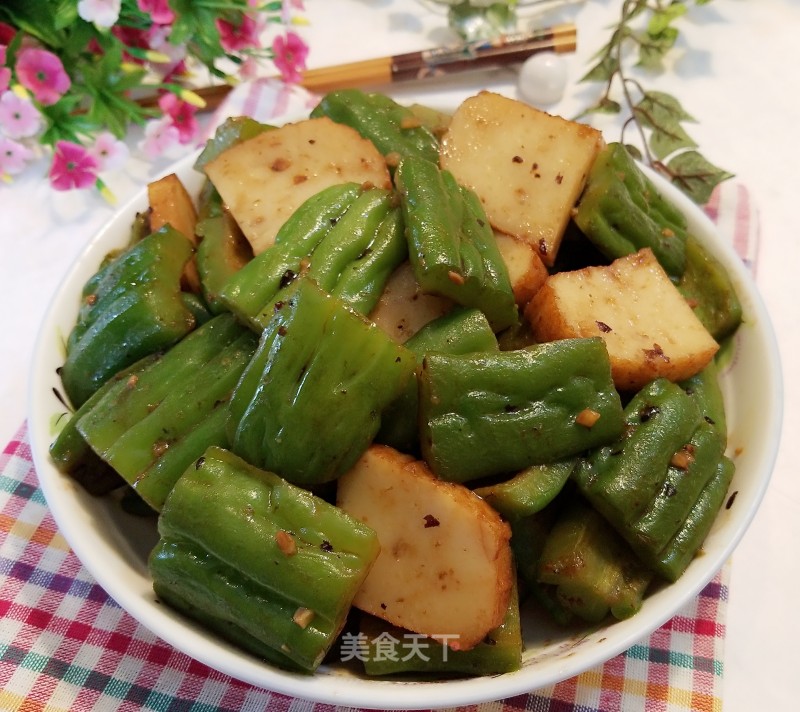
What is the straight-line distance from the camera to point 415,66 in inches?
117

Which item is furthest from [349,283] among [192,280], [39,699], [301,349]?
[39,699]

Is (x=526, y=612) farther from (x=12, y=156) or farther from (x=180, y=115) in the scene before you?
(x=12, y=156)

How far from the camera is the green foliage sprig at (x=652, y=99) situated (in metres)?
2.52

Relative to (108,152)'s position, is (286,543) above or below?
below

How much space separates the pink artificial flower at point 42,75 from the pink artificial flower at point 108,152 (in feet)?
0.78

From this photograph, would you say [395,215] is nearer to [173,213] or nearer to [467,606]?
[173,213]

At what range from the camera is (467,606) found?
133 centimetres

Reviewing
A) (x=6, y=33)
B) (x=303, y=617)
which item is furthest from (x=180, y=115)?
(x=303, y=617)

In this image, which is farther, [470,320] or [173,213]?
[173,213]

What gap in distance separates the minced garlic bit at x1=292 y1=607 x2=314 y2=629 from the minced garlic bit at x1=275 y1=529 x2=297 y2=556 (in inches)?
4.0

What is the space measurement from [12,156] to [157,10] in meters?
0.80

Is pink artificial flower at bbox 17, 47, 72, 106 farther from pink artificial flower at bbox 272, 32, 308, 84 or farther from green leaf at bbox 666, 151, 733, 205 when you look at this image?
green leaf at bbox 666, 151, 733, 205

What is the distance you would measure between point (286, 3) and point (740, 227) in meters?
2.04

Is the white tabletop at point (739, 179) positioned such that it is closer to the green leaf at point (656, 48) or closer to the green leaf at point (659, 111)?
the green leaf at point (656, 48)
